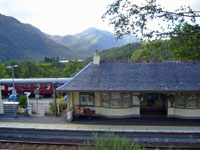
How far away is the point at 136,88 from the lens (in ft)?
39.8

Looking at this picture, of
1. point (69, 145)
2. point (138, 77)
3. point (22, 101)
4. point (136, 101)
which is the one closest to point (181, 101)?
point (136, 101)

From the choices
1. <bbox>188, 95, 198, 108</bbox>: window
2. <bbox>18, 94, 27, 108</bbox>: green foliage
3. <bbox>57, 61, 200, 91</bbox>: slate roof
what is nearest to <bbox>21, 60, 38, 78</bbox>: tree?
<bbox>18, 94, 27, 108</bbox>: green foliage

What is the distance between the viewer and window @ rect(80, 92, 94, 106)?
13.4 m

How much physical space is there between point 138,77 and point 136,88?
1.34 meters

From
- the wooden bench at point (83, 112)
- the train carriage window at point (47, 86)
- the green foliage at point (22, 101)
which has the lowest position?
the wooden bench at point (83, 112)

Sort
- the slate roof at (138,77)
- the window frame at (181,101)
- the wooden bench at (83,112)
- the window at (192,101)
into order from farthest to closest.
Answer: the wooden bench at (83,112)
the window frame at (181,101)
the window at (192,101)
the slate roof at (138,77)

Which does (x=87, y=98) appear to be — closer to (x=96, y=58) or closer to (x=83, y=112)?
(x=83, y=112)

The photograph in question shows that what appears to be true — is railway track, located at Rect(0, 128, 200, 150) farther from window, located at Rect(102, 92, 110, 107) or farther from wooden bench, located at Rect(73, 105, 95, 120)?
window, located at Rect(102, 92, 110, 107)

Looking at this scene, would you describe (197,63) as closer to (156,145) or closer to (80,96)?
(156,145)

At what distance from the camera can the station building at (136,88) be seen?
12.2 metres

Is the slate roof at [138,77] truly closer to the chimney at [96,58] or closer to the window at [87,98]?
the chimney at [96,58]

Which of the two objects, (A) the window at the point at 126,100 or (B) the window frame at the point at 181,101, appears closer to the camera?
(B) the window frame at the point at 181,101

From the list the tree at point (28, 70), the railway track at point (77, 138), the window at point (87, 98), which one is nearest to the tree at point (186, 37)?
the railway track at point (77, 138)

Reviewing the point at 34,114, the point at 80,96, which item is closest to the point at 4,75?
the point at 34,114
